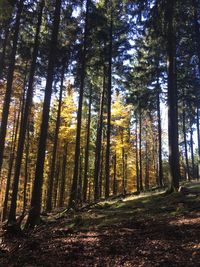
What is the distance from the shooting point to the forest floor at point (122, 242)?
7.13 metres

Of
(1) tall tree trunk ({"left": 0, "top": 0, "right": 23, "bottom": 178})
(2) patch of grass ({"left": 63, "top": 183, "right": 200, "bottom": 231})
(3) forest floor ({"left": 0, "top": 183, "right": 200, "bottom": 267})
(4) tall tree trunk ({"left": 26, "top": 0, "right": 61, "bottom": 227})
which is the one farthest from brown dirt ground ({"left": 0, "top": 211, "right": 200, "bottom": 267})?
(1) tall tree trunk ({"left": 0, "top": 0, "right": 23, "bottom": 178})

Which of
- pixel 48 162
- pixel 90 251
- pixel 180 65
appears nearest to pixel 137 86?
pixel 180 65

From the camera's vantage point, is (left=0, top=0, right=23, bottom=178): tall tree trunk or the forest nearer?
the forest

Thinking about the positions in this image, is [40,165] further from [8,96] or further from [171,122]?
[171,122]

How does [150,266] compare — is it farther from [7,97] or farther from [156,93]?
[156,93]

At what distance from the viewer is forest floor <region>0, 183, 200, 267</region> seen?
23.4 feet

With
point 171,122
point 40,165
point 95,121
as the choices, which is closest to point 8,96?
point 40,165

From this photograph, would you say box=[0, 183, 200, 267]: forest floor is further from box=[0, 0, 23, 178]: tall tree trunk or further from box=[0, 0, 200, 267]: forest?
box=[0, 0, 23, 178]: tall tree trunk

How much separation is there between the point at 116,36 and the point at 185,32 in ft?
19.8

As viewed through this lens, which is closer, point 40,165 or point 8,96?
point 40,165

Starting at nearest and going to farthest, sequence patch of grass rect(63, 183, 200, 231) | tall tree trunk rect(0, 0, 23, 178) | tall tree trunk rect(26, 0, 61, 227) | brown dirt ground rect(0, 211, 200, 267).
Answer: brown dirt ground rect(0, 211, 200, 267) → patch of grass rect(63, 183, 200, 231) → tall tree trunk rect(26, 0, 61, 227) → tall tree trunk rect(0, 0, 23, 178)

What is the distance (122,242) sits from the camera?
8.55 metres

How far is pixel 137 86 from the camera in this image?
96.5ft

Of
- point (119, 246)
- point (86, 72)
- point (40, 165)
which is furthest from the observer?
point (86, 72)
